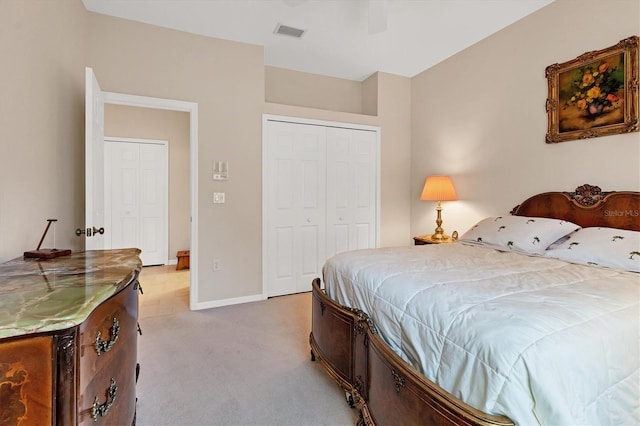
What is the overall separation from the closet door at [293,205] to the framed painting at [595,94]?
7.61 feet

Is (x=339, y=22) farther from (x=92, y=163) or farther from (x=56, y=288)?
(x=56, y=288)

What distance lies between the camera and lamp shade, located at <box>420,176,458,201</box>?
347 cm

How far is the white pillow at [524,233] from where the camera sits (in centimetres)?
228

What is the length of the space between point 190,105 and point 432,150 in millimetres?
2860

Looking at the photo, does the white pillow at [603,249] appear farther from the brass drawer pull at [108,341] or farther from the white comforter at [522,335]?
the brass drawer pull at [108,341]

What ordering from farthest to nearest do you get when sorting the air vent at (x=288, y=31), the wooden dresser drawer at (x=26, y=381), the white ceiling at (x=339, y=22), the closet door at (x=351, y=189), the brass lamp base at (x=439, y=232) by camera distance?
the closet door at (x=351, y=189)
the brass lamp base at (x=439, y=232)
the air vent at (x=288, y=31)
the white ceiling at (x=339, y=22)
the wooden dresser drawer at (x=26, y=381)

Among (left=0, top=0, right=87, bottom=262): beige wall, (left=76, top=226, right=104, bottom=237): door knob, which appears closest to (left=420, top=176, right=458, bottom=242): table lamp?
(left=76, top=226, right=104, bottom=237): door knob

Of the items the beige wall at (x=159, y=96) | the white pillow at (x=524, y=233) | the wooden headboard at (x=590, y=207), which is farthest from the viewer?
the white pillow at (x=524, y=233)

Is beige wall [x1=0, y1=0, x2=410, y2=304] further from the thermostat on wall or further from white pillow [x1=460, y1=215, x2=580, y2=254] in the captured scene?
white pillow [x1=460, y1=215, x2=580, y2=254]

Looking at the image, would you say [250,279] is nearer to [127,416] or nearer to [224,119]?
[224,119]

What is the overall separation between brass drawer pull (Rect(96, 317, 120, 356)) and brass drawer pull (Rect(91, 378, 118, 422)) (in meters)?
0.13

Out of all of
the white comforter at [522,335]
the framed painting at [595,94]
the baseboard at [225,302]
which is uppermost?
the framed painting at [595,94]

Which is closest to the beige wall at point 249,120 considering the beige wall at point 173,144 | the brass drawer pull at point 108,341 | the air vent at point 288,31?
the air vent at point 288,31

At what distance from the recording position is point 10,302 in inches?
32.5
